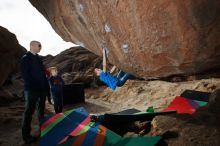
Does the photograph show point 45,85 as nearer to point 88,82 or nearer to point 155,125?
point 155,125

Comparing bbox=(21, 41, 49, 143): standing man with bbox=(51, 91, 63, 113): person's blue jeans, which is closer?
bbox=(21, 41, 49, 143): standing man

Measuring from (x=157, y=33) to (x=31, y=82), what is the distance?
2047mm

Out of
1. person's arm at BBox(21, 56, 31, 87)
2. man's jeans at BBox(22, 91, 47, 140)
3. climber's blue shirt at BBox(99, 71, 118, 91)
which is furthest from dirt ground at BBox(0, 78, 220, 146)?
climber's blue shirt at BBox(99, 71, 118, 91)

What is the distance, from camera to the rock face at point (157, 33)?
7.97ft

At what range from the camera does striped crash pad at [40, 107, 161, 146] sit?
2664 millimetres

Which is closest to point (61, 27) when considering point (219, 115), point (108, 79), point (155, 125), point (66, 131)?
point (108, 79)

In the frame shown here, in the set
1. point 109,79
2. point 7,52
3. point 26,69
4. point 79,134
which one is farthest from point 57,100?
point 7,52

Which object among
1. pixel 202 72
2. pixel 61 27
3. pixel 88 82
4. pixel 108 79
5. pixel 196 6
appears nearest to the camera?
pixel 196 6

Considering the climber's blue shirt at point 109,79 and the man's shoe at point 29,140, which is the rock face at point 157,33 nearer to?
the climber's blue shirt at point 109,79

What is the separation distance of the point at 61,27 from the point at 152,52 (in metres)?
3.07

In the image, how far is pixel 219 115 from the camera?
2.67 m

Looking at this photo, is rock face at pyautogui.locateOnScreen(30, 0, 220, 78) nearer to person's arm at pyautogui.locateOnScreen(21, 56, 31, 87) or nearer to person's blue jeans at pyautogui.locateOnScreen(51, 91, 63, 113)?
person's arm at pyautogui.locateOnScreen(21, 56, 31, 87)

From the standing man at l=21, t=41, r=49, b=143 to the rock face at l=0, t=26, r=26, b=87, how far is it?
4107 millimetres

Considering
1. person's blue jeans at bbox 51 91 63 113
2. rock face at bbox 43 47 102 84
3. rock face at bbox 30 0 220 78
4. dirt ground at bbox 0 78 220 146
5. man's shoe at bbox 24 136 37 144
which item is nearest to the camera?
rock face at bbox 30 0 220 78
